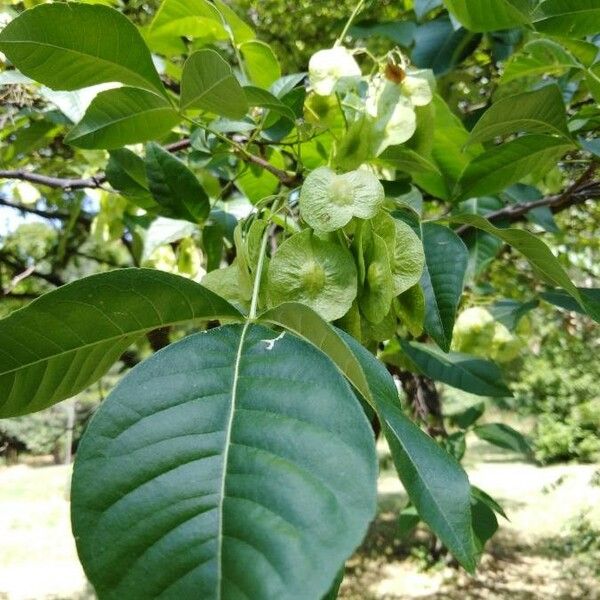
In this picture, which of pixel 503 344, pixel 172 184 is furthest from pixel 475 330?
pixel 172 184

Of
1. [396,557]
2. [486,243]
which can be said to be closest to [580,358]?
[396,557]

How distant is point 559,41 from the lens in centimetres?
96

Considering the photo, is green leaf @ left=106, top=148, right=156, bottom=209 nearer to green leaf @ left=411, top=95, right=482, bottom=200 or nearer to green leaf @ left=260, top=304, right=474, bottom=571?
green leaf @ left=411, top=95, right=482, bottom=200

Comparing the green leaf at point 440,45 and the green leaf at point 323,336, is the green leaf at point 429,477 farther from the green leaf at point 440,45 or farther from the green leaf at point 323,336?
the green leaf at point 440,45

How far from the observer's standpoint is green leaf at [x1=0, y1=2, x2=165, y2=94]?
63cm

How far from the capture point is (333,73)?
0.83m

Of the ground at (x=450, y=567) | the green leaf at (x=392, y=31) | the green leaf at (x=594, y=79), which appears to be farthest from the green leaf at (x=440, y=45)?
the ground at (x=450, y=567)

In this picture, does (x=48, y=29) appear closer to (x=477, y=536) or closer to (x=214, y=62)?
(x=214, y=62)

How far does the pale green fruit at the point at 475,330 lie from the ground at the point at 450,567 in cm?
319

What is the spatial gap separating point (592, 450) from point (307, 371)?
9070 millimetres

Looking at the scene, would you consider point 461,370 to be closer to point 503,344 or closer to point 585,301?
point 503,344

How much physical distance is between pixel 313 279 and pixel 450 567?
5.83m

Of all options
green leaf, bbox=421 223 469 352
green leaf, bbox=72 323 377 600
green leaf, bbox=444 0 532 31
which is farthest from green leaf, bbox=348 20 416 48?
green leaf, bbox=72 323 377 600

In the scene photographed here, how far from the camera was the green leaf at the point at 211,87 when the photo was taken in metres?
0.67
